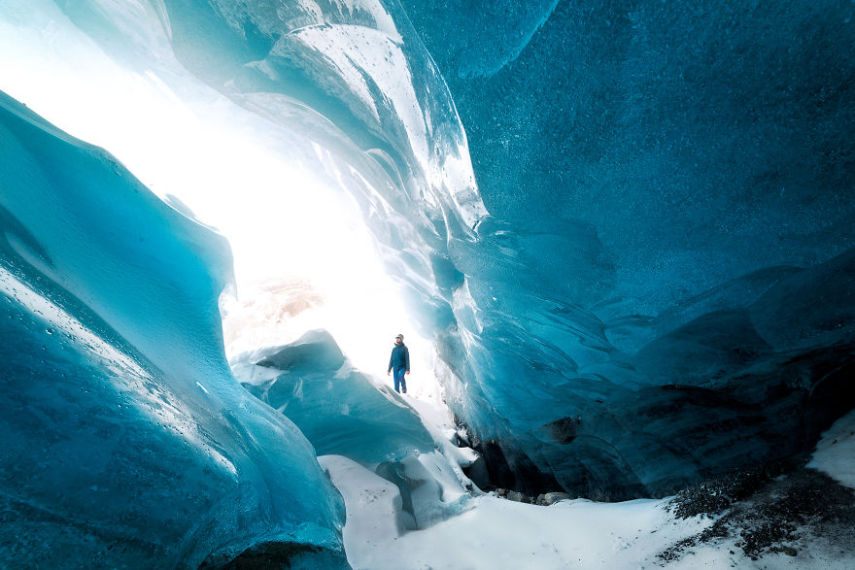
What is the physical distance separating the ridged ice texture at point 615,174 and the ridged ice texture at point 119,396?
1.94m

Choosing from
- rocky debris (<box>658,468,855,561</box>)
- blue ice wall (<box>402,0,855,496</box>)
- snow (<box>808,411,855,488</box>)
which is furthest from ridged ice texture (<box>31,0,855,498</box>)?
rocky debris (<box>658,468,855,561</box>)

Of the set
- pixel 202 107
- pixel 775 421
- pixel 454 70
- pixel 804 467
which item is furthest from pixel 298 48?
pixel 775 421

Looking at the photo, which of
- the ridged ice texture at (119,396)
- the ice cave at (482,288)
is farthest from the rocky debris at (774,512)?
the ridged ice texture at (119,396)

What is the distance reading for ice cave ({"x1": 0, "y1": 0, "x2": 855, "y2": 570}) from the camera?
1553 millimetres

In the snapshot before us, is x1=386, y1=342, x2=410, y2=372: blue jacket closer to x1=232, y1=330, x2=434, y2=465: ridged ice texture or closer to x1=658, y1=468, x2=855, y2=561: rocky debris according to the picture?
x1=232, y1=330, x2=434, y2=465: ridged ice texture

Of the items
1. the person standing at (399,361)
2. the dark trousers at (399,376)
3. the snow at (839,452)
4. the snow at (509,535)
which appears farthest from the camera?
the dark trousers at (399,376)

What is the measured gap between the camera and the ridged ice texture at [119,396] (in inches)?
49.2

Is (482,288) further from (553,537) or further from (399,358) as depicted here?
(399,358)

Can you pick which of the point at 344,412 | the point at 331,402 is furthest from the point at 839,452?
the point at 331,402

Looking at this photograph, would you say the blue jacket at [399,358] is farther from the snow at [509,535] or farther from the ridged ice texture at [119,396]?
the ridged ice texture at [119,396]

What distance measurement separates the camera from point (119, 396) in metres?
1.48

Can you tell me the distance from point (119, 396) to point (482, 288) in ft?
11.9

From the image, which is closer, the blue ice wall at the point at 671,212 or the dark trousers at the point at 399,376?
the blue ice wall at the point at 671,212

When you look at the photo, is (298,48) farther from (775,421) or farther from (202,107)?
(775,421)
